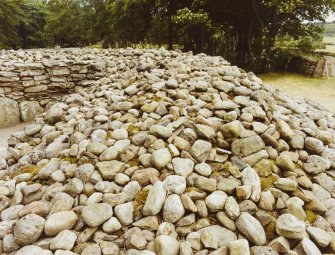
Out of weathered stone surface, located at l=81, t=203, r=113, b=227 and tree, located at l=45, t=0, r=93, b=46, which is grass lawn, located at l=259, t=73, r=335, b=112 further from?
tree, located at l=45, t=0, r=93, b=46

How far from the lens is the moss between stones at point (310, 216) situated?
2.89 meters

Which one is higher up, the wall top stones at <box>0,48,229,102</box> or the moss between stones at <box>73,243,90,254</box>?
the wall top stones at <box>0,48,229,102</box>

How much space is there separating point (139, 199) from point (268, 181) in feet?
4.78

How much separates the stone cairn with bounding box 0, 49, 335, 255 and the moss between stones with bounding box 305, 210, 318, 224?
21 millimetres

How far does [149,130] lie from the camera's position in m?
3.86

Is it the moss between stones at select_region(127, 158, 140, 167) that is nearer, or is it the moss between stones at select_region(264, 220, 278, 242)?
the moss between stones at select_region(264, 220, 278, 242)

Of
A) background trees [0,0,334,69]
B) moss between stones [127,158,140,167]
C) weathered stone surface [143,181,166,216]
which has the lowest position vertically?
weathered stone surface [143,181,166,216]

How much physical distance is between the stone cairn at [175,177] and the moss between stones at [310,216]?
0.02 metres

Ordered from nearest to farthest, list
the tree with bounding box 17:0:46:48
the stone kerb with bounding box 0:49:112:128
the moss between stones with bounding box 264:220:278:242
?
the moss between stones with bounding box 264:220:278:242
the stone kerb with bounding box 0:49:112:128
the tree with bounding box 17:0:46:48

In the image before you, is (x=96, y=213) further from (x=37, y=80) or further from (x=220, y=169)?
(x=37, y=80)

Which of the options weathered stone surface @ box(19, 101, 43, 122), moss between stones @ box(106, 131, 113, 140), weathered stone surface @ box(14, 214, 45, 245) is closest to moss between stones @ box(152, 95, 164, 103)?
moss between stones @ box(106, 131, 113, 140)

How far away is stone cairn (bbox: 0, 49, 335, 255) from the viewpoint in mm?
2621

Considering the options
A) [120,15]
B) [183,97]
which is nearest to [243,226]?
[183,97]

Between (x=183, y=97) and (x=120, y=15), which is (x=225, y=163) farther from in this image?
(x=120, y=15)
